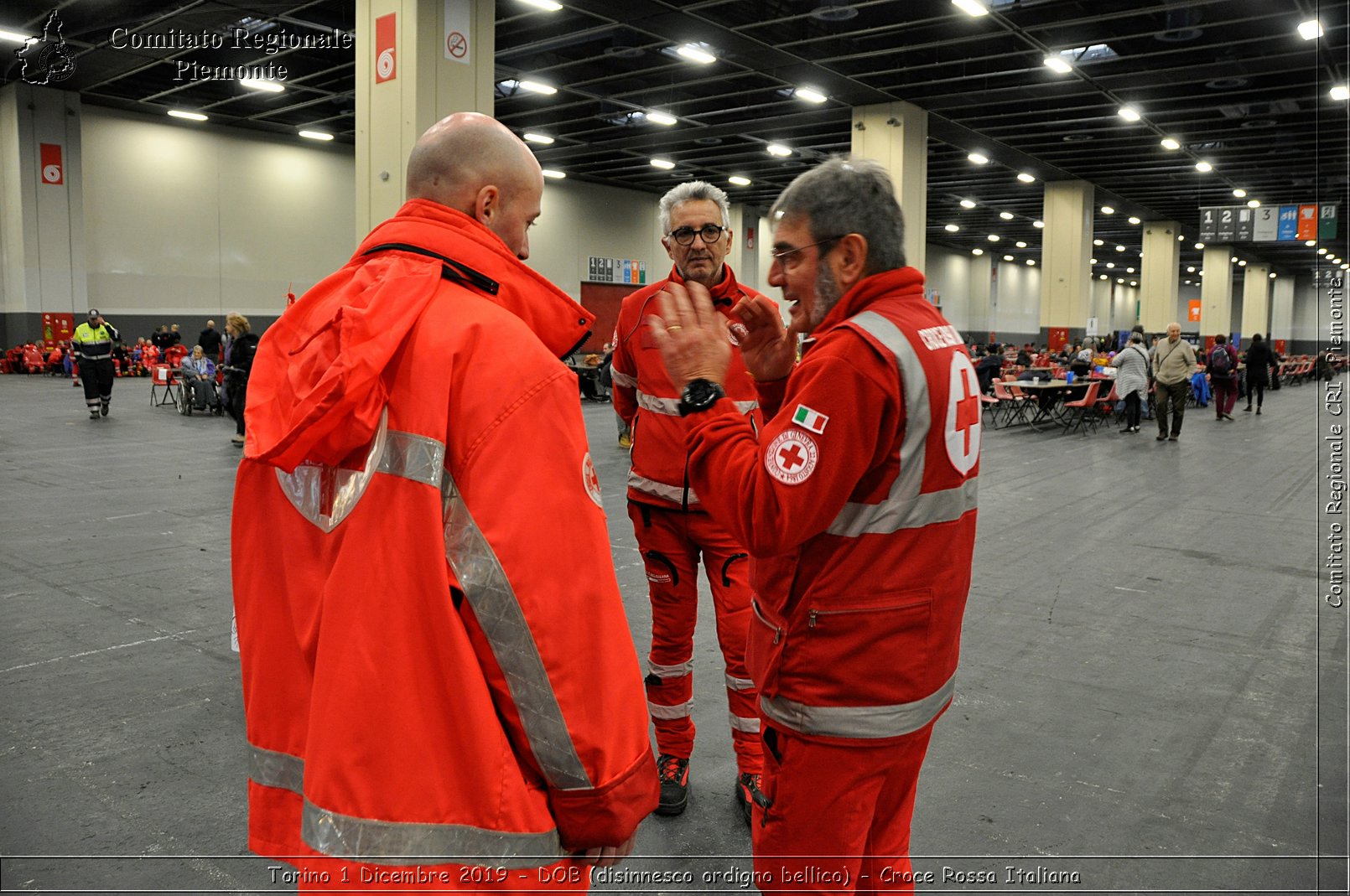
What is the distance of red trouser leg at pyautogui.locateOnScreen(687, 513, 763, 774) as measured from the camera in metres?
3.15

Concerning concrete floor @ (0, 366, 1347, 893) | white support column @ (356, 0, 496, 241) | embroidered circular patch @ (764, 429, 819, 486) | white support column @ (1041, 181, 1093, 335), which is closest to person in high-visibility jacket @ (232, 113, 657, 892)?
concrete floor @ (0, 366, 1347, 893)

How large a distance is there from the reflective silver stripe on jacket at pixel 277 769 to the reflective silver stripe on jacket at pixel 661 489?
5.93 feet

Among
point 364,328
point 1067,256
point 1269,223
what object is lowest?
point 364,328

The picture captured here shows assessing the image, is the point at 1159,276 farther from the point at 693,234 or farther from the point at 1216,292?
the point at 693,234

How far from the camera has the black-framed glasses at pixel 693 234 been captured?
335 centimetres

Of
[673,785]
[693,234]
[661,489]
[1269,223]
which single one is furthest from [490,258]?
[1269,223]

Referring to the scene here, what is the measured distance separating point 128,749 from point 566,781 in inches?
121

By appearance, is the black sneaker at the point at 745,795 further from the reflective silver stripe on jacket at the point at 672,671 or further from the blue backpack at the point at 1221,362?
the blue backpack at the point at 1221,362

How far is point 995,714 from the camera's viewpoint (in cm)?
411

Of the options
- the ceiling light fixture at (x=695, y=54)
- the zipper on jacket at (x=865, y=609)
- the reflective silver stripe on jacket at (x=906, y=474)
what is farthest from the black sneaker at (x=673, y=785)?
the ceiling light fixture at (x=695, y=54)

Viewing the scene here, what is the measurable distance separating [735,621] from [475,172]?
80.3 inches

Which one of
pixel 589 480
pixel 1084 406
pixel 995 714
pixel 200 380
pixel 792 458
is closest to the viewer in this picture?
pixel 589 480

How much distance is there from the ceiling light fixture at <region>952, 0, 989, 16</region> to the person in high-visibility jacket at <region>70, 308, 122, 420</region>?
13600 millimetres

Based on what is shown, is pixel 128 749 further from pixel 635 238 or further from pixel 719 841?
pixel 635 238
